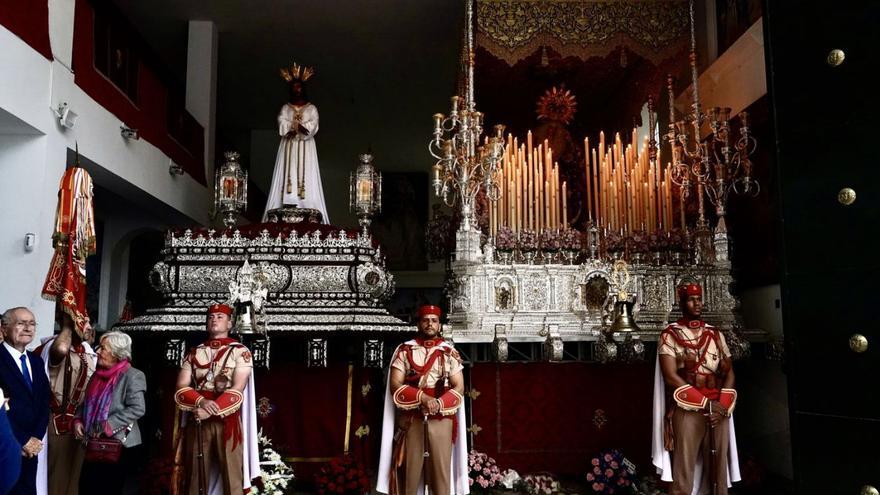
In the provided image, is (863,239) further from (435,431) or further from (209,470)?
(209,470)

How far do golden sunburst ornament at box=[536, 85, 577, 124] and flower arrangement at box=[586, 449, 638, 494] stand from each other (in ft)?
14.6

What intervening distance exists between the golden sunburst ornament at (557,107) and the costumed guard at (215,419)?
5458 mm

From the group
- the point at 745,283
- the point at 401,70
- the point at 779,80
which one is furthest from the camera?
the point at 401,70

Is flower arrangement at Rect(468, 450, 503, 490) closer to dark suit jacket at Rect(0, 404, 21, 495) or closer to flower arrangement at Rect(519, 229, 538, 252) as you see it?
flower arrangement at Rect(519, 229, 538, 252)

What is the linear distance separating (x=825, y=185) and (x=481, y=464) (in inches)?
199

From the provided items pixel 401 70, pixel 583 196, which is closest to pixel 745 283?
pixel 583 196

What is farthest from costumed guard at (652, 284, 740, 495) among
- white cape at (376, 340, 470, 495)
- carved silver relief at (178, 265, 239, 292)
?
carved silver relief at (178, 265, 239, 292)

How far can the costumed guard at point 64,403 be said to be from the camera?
18.0 feet

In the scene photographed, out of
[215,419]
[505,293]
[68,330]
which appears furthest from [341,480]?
[68,330]

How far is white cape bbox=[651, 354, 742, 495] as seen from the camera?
5.74 meters

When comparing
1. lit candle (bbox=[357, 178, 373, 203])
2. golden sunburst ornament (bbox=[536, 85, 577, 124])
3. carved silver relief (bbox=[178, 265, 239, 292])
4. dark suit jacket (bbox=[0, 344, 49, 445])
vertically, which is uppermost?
golden sunburst ornament (bbox=[536, 85, 577, 124])

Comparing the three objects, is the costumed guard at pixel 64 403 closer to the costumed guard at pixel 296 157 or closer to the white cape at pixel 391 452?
the white cape at pixel 391 452

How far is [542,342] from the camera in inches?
286

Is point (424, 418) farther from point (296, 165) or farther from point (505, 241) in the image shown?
point (296, 165)
